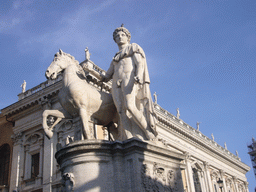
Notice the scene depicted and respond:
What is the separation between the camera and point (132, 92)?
245 inches

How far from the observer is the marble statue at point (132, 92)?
6102 mm

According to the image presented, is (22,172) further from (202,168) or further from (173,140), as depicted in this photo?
(202,168)

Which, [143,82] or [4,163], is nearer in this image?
[143,82]

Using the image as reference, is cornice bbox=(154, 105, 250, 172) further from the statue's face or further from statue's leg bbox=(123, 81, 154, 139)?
statue's leg bbox=(123, 81, 154, 139)

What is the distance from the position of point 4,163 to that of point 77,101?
22697 mm

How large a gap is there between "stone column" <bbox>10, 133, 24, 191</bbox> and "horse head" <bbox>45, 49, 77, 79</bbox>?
18.7 meters

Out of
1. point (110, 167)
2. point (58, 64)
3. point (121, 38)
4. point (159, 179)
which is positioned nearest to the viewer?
point (110, 167)

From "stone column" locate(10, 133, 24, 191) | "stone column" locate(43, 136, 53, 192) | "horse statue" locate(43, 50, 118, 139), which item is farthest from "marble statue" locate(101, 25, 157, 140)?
"stone column" locate(10, 133, 24, 191)

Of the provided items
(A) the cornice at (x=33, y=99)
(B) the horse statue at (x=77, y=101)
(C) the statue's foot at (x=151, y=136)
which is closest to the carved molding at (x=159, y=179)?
(C) the statue's foot at (x=151, y=136)

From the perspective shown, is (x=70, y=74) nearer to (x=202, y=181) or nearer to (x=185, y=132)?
(x=185, y=132)

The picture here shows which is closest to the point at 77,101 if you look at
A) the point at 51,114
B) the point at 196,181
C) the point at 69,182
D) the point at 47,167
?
the point at 51,114

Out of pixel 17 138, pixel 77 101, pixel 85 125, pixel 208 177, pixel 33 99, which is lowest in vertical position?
pixel 85 125

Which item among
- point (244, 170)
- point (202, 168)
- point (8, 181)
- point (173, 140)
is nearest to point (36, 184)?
point (8, 181)

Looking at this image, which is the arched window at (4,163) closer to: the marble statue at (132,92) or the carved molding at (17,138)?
the carved molding at (17,138)
